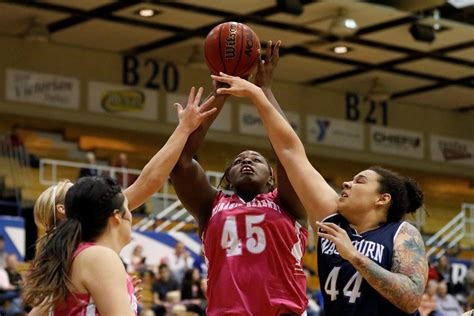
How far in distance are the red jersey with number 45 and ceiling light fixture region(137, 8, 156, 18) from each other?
588 inches

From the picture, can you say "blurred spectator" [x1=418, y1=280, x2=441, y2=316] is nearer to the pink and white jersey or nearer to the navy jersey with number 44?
the navy jersey with number 44

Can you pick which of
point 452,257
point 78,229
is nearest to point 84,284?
point 78,229

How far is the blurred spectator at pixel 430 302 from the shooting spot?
1408 cm

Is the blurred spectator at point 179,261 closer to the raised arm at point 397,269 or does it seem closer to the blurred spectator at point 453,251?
the blurred spectator at point 453,251

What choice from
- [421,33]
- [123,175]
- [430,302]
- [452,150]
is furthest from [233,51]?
[452,150]

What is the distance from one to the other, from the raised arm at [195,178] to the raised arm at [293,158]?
26cm

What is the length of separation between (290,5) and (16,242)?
257 inches

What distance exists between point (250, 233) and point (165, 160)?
2.04 feet

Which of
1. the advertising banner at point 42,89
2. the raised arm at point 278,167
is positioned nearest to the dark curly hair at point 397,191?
the raised arm at point 278,167

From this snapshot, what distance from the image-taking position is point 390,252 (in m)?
4.93

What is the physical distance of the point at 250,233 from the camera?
19.1ft

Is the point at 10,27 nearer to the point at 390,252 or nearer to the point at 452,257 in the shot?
the point at 452,257

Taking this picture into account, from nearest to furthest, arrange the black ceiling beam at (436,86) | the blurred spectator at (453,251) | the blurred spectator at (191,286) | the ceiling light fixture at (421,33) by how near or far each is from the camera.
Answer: the blurred spectator at (191,286) → the ceiling light fixture at (421,33) → the blurred spectator at (453,251) → the black ceiling beam at (436,86)

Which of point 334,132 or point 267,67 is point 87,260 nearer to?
point 267,67
